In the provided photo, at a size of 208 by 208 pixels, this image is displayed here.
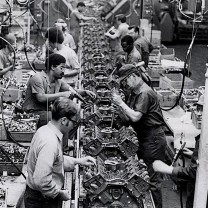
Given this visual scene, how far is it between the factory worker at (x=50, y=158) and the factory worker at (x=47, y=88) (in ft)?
5.30

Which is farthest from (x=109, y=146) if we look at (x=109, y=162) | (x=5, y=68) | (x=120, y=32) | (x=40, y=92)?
(x=120, y=32)

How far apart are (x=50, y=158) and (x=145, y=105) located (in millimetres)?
1791

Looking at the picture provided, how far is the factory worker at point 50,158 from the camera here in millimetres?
3670

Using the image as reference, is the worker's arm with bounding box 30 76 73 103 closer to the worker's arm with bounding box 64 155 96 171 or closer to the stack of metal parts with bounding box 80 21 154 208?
the stack of metal parts with bounding box 80 21 154 208

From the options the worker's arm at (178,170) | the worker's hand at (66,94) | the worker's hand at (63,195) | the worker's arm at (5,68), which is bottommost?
A: the worker's arm at (5,68)

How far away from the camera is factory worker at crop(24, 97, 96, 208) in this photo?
12.0 feet

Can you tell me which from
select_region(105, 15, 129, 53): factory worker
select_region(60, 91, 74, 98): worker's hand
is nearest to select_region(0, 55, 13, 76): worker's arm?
select_region(60, 91, 74, 98): worker's hand

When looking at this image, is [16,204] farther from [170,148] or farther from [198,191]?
[170,148]

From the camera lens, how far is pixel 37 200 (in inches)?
156

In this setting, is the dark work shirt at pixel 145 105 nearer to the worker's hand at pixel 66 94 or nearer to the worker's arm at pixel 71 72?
the worker's hand at pixel 66 94

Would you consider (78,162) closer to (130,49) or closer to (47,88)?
(47,88)

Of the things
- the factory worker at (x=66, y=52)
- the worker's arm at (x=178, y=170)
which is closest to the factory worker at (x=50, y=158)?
the worker's arm at (x=178, y=170)

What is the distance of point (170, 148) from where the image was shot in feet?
22.7

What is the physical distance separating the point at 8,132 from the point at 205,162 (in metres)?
2.64
